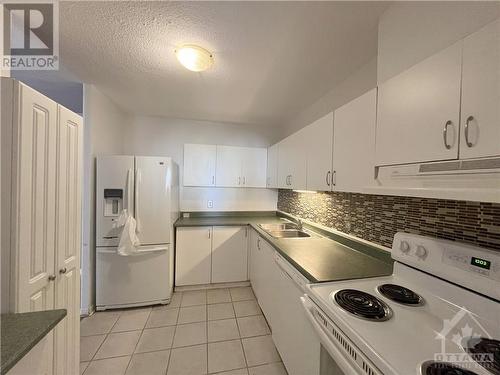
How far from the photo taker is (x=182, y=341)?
1.85 metres

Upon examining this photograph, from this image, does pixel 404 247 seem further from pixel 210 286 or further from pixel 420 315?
pixel 210 286

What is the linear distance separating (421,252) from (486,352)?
1.59 feet

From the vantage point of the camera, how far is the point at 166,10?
119cm

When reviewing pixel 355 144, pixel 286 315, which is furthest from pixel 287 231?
pixel 355 144

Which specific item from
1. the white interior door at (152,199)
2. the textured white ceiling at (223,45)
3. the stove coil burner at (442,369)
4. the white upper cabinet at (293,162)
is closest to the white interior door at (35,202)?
the textured white ceiling at (223,45)

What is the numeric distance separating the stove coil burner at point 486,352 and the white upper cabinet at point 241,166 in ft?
8.82

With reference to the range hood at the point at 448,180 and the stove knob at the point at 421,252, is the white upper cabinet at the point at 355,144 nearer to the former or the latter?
the range hood at the point at 448,180

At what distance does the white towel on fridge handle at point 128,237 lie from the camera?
2.18m

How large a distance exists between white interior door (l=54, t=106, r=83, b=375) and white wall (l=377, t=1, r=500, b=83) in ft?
6.25

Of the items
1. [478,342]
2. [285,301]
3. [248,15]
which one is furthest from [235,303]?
[248,15]

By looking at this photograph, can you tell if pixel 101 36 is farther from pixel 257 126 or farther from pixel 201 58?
pixel 257 126

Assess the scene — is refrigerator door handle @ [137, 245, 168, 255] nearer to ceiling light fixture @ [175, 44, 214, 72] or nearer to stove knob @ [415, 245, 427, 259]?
ceiling light fixture @ [175, 44, 214, 72]

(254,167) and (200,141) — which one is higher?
(200,141)

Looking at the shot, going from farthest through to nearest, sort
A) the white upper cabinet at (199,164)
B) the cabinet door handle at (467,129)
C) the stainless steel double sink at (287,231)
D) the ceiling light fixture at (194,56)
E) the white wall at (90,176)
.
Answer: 1. the white upper cabinet at (199,164)
2. the stainless steel double sink at (287,231)
3. the white wall at (90,176)
4. the ceiling light fixture at (194,56)
5. the cabinet door handle at (467,129)
